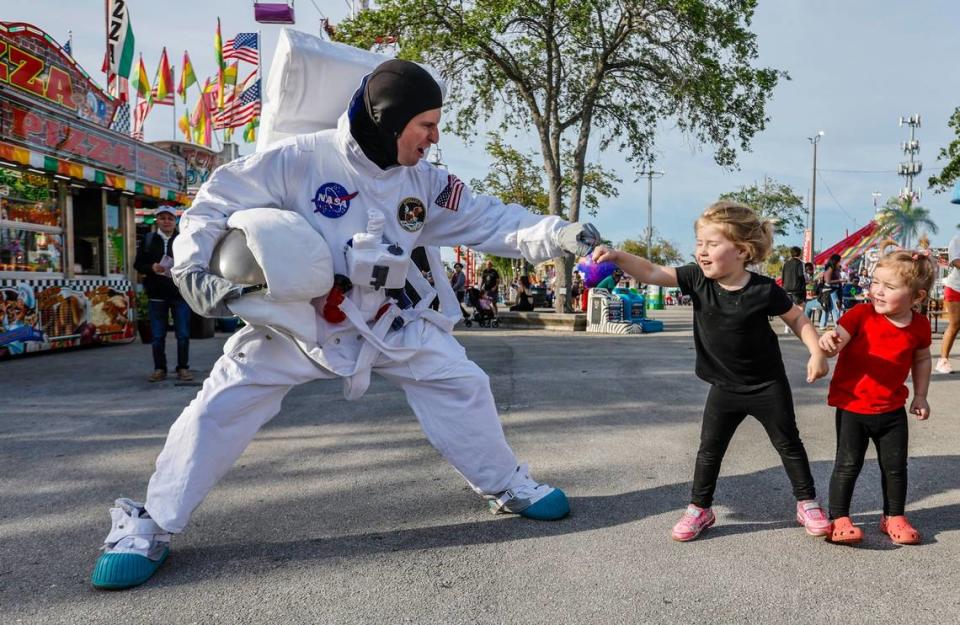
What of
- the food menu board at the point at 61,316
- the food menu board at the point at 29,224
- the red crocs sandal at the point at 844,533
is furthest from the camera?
the food menu board at the point at 29,224

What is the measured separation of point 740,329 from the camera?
8.89ft

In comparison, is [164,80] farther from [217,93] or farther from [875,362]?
[875,362]

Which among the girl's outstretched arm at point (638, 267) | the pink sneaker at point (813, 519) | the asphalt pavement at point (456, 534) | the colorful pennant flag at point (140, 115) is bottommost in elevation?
the asphalt pavement at point (456, 534)

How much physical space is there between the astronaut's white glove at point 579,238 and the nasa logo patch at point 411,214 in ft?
1.88

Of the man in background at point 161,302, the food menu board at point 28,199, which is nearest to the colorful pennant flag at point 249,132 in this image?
the food menu board at point 28,199

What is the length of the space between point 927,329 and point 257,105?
1968cm

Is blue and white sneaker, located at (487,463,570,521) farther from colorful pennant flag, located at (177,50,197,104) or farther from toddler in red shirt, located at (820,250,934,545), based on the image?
colorful pennant flag, located at (177,50,197,104)

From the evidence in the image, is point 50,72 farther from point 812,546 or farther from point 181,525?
point 812,546

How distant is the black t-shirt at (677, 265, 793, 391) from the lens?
2684 millimetres

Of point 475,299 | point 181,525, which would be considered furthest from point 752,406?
point 475,299

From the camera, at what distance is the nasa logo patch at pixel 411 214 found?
2.81 metres

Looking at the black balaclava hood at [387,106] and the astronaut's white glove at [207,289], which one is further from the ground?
the black balaclava hood at [387,106]

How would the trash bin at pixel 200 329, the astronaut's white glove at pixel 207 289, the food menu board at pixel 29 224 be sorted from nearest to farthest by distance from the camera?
the astronaut's white glove at pixel 207 289, the food menu board at pixel 29 224, the trash bin at pixel 200 329

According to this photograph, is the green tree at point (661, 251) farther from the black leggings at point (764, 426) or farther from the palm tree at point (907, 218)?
the black leggings at point (764, 426)
